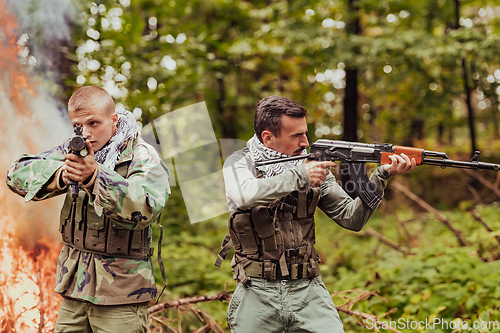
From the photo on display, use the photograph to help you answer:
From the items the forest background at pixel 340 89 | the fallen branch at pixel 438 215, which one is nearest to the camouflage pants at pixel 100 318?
the forest background at pixel 340 89

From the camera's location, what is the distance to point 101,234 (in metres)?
2.13

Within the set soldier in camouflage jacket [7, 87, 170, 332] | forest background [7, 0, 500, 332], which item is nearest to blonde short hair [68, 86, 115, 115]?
soldier in camouflage jacket [7, 87, 170, 332]

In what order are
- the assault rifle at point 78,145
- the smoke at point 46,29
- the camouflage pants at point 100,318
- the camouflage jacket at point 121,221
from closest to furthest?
the assault rifle at point 78,145
the camouflage jacket at point 121,221
the camouflage pants at point 100,318
the smoke at point 46,29

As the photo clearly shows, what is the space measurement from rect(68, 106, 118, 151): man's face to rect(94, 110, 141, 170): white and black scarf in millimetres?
35

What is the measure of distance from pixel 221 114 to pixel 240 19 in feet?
8.01

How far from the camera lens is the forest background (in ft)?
13.3

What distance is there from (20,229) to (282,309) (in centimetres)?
227

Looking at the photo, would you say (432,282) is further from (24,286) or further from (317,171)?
(24,286)

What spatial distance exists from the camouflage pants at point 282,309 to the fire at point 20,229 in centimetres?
172

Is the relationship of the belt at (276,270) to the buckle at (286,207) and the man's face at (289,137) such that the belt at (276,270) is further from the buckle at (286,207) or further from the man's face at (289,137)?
the man's face at (289,137)

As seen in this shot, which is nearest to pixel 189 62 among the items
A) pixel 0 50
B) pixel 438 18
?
pixel 0 50

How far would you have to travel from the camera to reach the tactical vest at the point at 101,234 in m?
2.12

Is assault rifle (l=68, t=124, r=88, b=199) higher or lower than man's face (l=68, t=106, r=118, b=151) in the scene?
lower

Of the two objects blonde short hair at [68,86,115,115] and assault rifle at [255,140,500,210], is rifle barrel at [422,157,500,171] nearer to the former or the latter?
assault rifle at [255,140,500,210]
